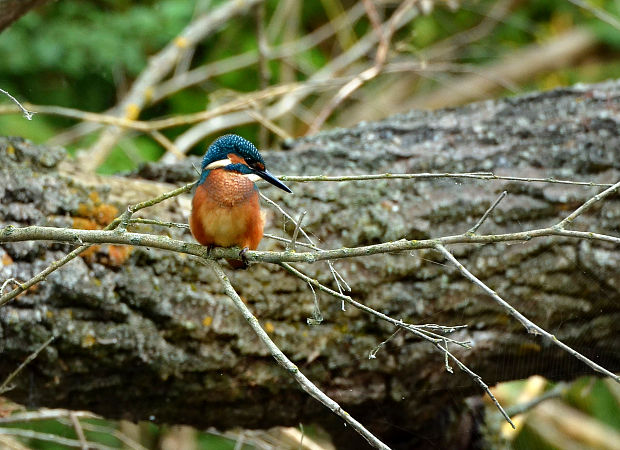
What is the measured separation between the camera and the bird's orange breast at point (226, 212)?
1.98 metres

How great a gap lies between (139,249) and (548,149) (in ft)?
5.51

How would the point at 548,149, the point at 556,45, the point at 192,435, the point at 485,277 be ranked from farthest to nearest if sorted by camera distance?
the point at 556,45
the point at 192,435
the point at 548,149
the point at 485,277

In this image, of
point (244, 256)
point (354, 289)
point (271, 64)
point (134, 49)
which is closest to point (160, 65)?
point (134, 49)

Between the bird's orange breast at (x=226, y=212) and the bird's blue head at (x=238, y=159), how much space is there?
1.0 inches

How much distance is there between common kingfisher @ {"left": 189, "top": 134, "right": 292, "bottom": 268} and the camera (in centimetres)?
198

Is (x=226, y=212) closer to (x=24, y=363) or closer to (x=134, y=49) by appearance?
(x=24, y=363)

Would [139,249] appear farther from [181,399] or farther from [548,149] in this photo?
[548,149]

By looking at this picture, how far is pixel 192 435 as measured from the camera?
4816mm

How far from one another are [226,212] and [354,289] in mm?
772

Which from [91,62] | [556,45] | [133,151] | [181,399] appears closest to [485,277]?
[181,399]

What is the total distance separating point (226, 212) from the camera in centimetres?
198

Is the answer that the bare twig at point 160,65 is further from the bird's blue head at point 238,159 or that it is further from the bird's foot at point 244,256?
the bird's foot at point 244,256

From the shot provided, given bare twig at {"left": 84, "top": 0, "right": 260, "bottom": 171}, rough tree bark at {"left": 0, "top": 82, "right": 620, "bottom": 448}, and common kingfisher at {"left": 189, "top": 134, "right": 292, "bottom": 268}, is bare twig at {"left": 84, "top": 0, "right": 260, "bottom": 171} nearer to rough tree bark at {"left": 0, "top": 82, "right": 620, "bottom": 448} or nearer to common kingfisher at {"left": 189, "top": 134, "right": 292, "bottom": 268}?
rough tree bark at {"left": 0, "top": 82, "right": 620, "bottom": 448}

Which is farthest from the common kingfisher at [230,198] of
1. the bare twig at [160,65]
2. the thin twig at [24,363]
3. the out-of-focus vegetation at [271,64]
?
the bare twig at [160,65]
